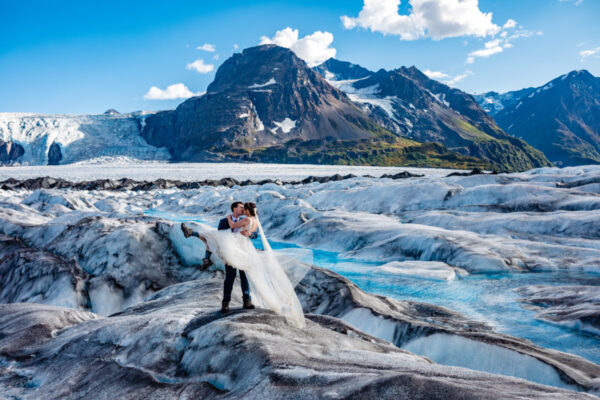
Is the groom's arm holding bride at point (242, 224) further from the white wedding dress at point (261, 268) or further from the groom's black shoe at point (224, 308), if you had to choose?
the groom's black shoe at point (224, 308)

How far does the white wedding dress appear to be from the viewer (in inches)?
278

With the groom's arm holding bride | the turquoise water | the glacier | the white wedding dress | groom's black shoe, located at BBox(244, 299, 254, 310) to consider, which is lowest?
the turquoise water

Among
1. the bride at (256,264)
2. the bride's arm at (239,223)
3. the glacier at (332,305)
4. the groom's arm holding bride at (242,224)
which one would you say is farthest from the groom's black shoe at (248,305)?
the bride's arm at (239,223)

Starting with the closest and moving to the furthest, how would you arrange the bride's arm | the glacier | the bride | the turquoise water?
the glacier
the bride
the bride's arm
the turquoise water

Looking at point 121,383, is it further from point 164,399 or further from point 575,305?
point 575,305

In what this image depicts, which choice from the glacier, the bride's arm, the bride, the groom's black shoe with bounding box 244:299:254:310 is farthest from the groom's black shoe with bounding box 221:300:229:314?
the bride's arm

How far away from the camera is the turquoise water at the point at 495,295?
35.3 feet

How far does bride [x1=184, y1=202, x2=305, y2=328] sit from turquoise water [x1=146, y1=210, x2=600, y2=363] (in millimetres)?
1302

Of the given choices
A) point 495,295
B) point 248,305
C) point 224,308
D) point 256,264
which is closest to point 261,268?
point 256,264

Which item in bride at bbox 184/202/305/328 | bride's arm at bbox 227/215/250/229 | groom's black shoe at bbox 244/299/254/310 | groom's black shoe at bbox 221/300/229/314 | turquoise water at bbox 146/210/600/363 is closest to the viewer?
bride at bbox 184/202/305/328

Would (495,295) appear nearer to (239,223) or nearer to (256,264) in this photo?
(256,264)

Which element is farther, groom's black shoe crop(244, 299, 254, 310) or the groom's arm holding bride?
groom's black shoe crop(244, 299, 254, 310)

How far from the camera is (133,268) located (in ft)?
48.6

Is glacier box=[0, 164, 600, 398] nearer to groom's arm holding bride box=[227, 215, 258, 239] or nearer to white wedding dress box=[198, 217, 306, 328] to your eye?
white wedding dress box=[198, 217, 306, 328]
